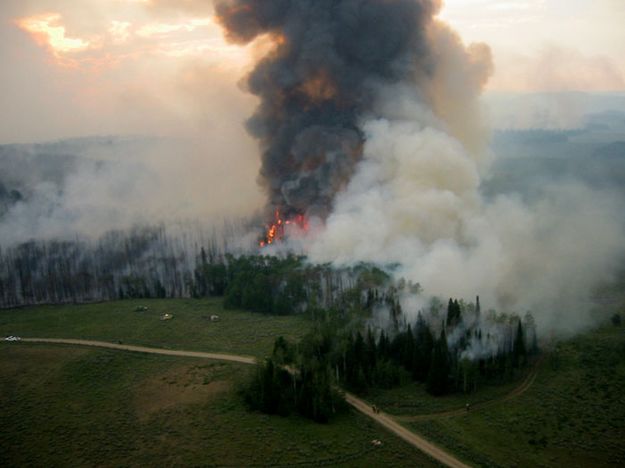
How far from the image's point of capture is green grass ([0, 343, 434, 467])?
52.9m

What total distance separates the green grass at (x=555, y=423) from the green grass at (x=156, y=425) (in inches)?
228

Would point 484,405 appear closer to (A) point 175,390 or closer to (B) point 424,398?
(B) point 424,398

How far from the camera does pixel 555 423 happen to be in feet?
184

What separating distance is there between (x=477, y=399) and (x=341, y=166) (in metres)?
56.1

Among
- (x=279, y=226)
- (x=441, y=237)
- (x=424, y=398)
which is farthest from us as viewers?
(x=279, y=226)

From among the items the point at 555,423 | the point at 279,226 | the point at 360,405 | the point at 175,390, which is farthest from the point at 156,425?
the point at 279,226

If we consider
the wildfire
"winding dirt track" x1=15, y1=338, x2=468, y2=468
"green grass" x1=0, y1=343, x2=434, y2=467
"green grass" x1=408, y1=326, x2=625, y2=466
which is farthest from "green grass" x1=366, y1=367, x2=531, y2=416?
the wildfire

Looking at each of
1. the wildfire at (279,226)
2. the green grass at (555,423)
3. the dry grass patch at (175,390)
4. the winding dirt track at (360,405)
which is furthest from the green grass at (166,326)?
the green grass at (555,423)

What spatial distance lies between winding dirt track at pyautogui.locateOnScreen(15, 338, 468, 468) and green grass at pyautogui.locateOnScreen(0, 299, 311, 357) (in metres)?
1.71

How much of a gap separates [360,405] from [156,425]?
71.6 feet

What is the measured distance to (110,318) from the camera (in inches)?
3693

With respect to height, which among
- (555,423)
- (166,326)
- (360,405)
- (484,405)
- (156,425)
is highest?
(166,326)

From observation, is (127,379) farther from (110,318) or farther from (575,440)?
(575,440)

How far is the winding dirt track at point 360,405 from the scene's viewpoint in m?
52.3
